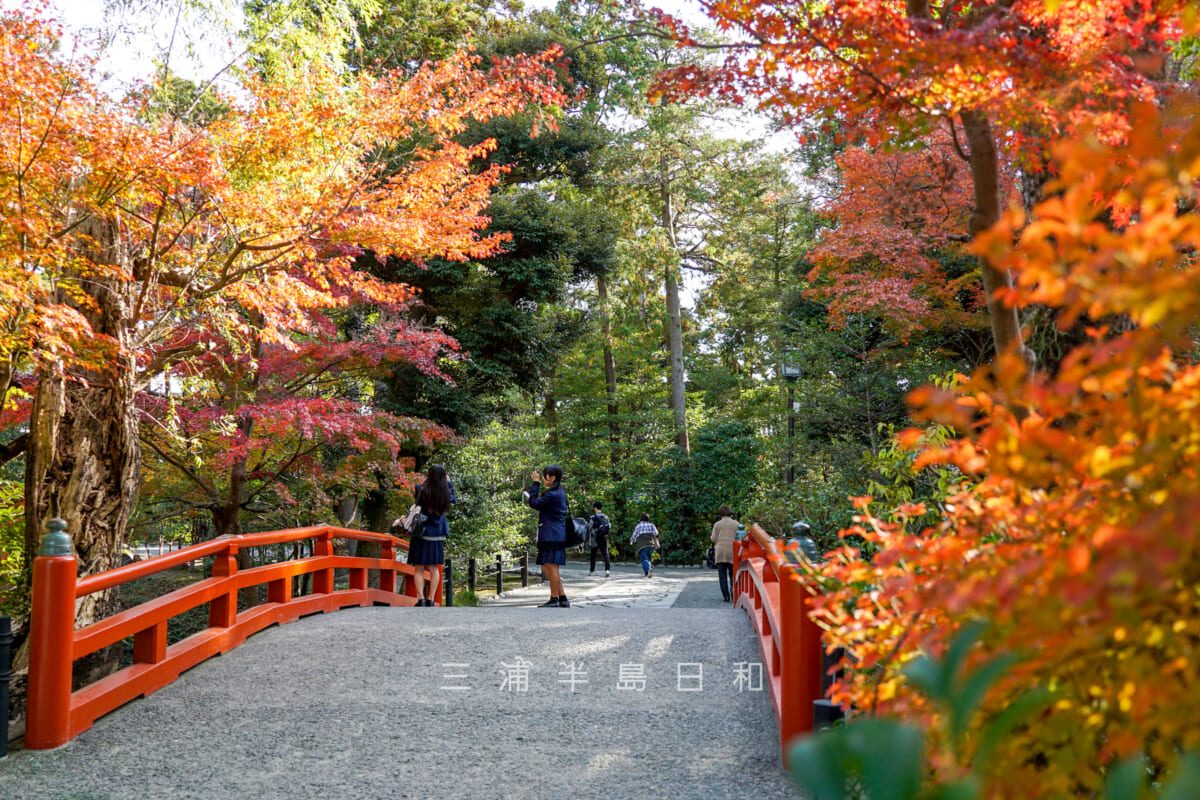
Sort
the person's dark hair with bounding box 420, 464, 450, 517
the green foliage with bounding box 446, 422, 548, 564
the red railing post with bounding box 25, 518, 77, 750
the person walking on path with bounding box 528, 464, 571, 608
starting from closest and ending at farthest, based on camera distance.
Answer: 1. the red railing post with bounding box 25, 518, 77, 750
2. the person's dark hair with bounding box 420, 464, 450, 517
3. the person walking on path with bounding box 528, 464, 571, 608
4. the green foliage with bounding box 446, 422, 548, 564

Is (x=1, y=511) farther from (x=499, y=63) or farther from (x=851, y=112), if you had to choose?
(x=851, y=112)

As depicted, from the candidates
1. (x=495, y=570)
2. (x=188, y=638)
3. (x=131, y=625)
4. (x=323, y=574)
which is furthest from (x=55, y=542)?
(x=495, y=570)

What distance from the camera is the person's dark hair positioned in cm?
853

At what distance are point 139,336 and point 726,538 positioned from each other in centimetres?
827

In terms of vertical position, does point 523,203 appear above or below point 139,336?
above

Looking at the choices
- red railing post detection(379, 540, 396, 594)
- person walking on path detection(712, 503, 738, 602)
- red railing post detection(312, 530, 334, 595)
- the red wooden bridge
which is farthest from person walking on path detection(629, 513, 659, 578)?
the red wooden bridge

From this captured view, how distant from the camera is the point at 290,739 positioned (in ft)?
14.2

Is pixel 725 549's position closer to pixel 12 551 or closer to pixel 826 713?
pixel 12 551

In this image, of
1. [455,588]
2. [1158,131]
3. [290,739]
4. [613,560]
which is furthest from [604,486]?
[1158,131]

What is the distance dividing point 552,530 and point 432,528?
1323 mm

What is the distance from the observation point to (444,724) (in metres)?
4.51

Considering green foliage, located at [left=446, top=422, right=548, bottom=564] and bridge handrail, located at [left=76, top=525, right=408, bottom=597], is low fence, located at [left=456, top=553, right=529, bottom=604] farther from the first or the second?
bridge handrail, located at [left=76, top=525, right=408, bottom=597]

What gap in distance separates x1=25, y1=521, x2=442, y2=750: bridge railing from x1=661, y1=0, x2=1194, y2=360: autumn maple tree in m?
4.68

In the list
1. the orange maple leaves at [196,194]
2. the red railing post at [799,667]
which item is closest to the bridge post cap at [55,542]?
the orange maple leaves at [196,194]
